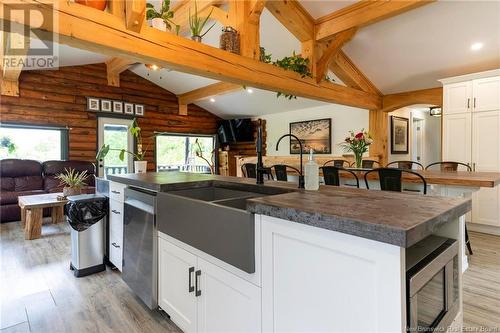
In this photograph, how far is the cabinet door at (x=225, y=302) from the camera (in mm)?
1231

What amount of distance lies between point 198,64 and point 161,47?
1.31ft

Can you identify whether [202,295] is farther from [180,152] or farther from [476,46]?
[180,152]

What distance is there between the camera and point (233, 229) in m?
1.26

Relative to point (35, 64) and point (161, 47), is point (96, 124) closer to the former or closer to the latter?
point (35, 64)

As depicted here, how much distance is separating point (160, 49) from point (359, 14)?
8.40ft

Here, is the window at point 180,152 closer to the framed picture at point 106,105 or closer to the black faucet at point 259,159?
the framed picture at point 106,105

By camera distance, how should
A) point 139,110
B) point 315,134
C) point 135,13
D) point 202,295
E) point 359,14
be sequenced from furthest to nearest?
point 139,110
point 315,134
point 359,14
point 135,13
point 202,295

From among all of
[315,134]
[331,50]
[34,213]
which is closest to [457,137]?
Answer: [331,50]

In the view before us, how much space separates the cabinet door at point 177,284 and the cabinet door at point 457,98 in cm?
462

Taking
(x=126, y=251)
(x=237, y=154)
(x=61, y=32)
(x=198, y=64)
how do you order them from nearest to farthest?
1. (x=61, y=32)
2. (x=126, y=251)
3. (x=198, y=64)
4. (x=237, y=154)

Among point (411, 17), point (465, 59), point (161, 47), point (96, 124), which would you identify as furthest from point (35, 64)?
point (465, 59)

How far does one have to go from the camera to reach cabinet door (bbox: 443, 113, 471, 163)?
4133 millimetres

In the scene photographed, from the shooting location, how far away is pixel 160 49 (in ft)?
8.29

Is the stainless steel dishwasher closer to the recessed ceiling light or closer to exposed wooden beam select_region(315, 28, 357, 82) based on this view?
exposed wooden beam select_region(315, 28, 357, 82)
